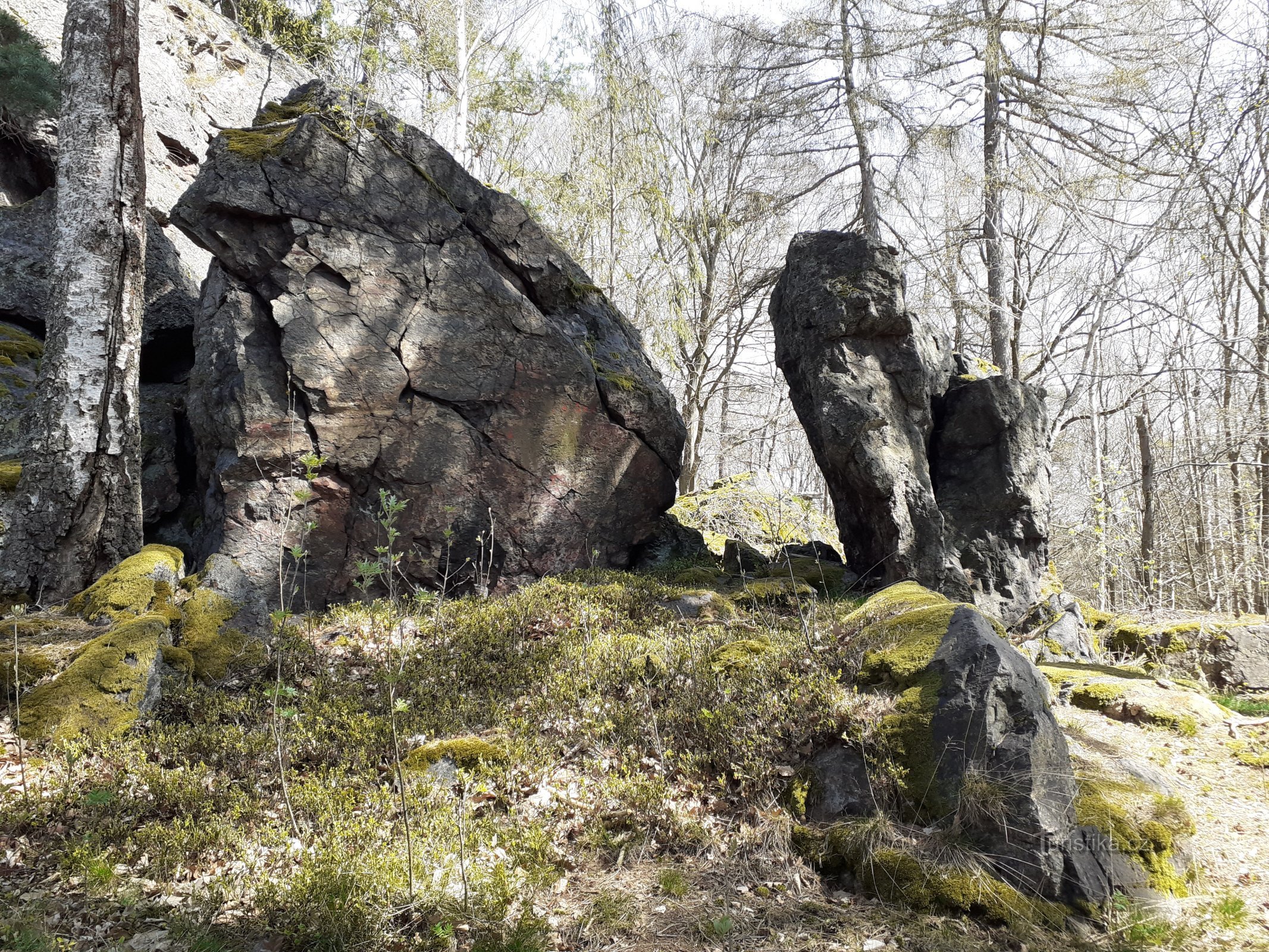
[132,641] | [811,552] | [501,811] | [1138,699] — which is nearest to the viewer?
[501,811]

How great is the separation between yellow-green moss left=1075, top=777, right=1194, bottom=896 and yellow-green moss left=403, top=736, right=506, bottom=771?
134 inches

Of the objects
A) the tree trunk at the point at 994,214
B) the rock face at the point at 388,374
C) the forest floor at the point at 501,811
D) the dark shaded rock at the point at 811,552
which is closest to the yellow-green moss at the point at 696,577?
the rock face at the point at 388,374

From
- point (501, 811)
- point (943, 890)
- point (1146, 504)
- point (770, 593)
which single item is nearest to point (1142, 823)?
point (943, 890)

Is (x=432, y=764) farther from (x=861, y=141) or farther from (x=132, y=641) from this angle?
(x=861, y=141)

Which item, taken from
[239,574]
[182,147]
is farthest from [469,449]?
[182,147]

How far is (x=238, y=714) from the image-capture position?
479 cm

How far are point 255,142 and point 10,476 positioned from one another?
13.5ft

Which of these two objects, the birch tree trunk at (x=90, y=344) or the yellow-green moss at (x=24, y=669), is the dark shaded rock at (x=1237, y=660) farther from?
the birch tree trunk at (x=90, y=344)

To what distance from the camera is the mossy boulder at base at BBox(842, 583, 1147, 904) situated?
3.67 metres

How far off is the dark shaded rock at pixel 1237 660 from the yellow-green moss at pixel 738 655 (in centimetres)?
620

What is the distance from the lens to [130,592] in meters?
5.73

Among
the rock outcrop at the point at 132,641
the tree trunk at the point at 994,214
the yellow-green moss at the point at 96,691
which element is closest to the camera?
the yellow-green moss at the point at 96,691

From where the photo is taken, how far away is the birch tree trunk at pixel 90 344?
20.1 feet

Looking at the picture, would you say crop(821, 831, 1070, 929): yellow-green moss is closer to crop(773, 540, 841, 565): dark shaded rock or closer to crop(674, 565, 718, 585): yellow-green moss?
crop(674, 565, 718, 585): yellow-green moss
